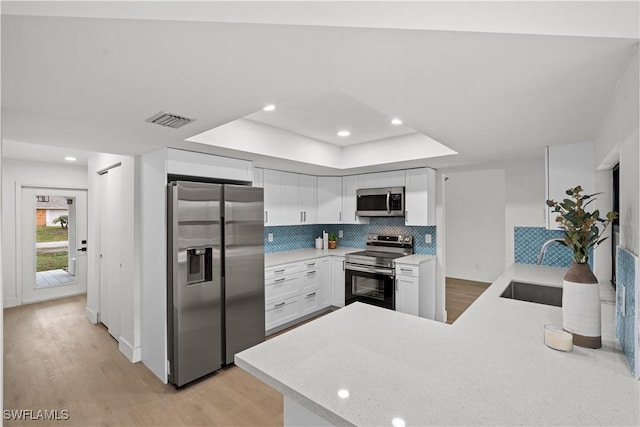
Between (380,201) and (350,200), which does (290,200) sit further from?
(380,201)

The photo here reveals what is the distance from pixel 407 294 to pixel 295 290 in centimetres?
140

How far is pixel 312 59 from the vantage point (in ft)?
3.86

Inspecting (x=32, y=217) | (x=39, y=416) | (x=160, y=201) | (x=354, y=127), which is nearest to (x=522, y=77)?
(x=354, y=127)

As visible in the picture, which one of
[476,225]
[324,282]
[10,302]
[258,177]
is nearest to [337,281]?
[324,282]

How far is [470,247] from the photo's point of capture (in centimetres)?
664

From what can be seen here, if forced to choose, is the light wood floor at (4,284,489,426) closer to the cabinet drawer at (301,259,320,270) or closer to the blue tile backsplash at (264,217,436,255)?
the cabinet drawer at (301,259,320,270)

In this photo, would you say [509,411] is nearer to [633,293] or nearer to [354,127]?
[633,293]

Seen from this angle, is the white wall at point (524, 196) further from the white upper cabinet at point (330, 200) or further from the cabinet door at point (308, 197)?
→ the cabinet door at point (308, 197)

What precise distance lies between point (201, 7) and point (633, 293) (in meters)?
1.70

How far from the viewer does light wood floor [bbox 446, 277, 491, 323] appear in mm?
4644

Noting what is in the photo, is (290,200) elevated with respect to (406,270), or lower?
elevated

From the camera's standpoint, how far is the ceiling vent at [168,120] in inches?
74.2

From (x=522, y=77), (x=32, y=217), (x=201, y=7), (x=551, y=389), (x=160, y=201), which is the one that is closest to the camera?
(x=201, y=7)

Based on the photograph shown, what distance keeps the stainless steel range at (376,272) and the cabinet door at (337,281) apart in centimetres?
15
